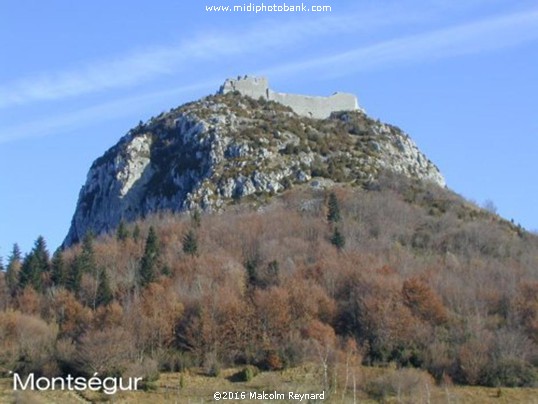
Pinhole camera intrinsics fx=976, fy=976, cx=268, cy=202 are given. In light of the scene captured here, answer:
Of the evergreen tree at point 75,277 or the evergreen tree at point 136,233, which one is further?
the evergreen tree at point 136,233

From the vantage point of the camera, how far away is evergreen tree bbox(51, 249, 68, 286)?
3073 inches

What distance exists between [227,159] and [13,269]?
31366 mm

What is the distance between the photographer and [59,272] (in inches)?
3100

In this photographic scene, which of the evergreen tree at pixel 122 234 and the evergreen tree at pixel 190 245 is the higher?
the evergreen tree at pixel 122 234

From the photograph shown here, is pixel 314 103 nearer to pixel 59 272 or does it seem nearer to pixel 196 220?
pixel 196 220

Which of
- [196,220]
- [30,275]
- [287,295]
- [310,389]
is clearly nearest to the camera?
[310,389]

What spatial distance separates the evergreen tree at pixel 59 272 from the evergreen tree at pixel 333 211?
26929mm

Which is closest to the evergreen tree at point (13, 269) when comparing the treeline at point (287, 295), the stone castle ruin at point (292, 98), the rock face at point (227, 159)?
the treeline at point (287, 295)

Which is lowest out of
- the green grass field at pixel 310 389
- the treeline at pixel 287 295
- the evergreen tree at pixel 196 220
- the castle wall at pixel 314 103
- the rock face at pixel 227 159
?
the green grass field at pixel 310 389

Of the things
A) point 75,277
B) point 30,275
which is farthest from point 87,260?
point 30,275

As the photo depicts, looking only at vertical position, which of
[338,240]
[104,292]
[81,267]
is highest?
[338,240]

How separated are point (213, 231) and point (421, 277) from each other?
22321mm

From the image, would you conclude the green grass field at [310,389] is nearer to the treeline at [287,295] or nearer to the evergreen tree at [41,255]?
the treeline at [287,295]

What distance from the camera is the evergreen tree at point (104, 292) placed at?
72625 mm
